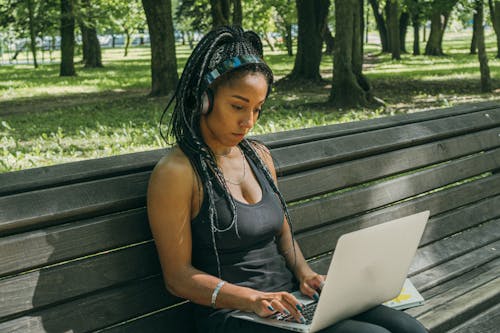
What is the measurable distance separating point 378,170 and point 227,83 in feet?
4.70

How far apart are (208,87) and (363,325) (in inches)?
37.1

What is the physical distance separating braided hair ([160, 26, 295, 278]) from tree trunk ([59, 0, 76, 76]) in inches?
1042

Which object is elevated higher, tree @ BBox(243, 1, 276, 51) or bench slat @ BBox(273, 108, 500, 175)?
tree @ BBox(243, 1, 276, 51)

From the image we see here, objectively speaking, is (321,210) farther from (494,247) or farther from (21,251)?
(21,251)

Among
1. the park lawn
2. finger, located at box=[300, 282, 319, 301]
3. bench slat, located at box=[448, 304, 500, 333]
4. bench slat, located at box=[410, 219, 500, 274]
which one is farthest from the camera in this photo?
the park lawn

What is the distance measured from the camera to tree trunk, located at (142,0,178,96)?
16703 millimetres

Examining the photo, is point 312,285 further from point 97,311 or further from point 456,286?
point 456,286

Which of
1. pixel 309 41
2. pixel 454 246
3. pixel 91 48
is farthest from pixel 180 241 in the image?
pixel 91 48

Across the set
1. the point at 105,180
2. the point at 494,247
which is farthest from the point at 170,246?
the point at 494,247

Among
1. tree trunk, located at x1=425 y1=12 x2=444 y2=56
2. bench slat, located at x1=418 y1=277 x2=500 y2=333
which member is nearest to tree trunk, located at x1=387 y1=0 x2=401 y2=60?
tree trunk, located at x1=425 y1=12 x2=444 y2=56

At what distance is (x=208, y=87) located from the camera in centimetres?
255

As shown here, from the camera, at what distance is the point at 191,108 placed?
263cm

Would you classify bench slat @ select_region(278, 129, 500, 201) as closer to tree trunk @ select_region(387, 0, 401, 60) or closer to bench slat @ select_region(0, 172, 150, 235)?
bench slat @ select_region(0, 172, 150, 235)

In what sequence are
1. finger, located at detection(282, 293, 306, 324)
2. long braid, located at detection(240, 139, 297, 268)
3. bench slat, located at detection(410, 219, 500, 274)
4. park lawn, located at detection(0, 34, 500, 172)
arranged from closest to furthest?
finger, located at detection(282, 293, 306, 324) < long braid, located at detection(240, 139, 297, 268) < bench slat, located at detection(410, 219, 500, 274) < park lawn, located at detection(0, 34, 500, 172)
